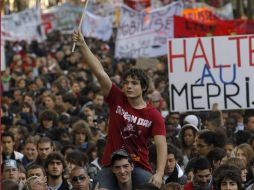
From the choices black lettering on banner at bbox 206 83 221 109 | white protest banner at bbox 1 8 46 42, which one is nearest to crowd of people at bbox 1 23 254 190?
black lettering on banner at bbox 206 83 221 109

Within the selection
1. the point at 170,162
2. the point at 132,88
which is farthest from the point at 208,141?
the point at 132,88

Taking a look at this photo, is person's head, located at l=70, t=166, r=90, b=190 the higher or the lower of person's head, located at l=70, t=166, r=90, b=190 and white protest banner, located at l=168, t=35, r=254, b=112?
the lower

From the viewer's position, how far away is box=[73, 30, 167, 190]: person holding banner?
384 inches

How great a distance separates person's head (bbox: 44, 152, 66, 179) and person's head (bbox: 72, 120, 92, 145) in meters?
3.20

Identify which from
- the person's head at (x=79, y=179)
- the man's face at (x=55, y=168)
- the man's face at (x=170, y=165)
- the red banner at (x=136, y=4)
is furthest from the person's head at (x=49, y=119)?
the red banner at (x=136, y=4)

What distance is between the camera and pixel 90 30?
37219 mm

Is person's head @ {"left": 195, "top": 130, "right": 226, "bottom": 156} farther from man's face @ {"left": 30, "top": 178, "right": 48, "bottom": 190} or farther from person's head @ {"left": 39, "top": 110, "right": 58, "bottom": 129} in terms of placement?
person's head @ {"left": 39, "top": 110, "right": 58, "bottom": 129}

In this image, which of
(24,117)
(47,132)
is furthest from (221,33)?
(47,132)

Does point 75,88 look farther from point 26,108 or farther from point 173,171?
point 173,171

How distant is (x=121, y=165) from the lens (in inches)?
374

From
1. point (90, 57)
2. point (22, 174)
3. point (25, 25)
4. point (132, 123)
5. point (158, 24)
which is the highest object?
point (25, 25)

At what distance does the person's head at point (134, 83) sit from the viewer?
9.76 meters

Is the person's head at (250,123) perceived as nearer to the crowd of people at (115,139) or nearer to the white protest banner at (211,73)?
the crowd of people at (115,139)

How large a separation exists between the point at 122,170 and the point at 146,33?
61.8 feet
